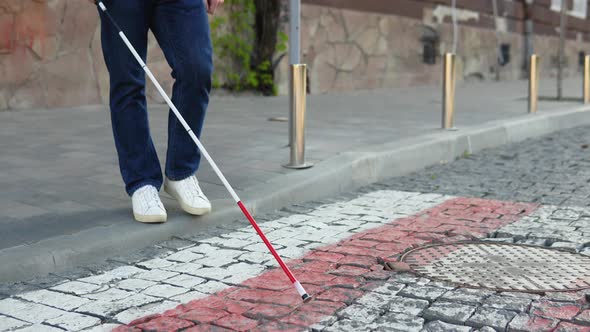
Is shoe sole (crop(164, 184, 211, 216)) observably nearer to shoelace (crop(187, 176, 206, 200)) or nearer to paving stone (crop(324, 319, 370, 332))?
shoelace (crop(187, 176, 206, 200))

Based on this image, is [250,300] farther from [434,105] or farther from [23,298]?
[434,105]

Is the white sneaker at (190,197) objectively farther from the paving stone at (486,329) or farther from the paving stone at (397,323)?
the paving stone at (486,329)

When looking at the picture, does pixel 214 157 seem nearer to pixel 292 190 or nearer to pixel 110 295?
pixel 292 190

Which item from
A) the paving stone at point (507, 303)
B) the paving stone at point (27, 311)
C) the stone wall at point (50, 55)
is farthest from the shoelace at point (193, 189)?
the stone wall at point (50, 55)

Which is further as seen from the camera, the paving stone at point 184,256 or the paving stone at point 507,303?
the paving stone at point 184,256

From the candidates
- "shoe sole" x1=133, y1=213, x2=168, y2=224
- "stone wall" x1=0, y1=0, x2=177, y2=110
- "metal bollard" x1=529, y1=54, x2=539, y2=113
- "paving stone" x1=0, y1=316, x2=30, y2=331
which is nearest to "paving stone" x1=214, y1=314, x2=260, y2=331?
"paving stone" x1=0, y1=316, x2=30, y2=331

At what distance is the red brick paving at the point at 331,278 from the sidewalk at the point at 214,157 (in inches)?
26.3

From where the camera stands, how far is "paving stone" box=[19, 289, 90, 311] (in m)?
2.35

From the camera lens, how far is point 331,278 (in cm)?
259

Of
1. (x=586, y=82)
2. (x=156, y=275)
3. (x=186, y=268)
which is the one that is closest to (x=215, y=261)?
(x=186, y=268)

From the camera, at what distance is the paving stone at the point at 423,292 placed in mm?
2385

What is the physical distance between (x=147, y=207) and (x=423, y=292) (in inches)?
51.4

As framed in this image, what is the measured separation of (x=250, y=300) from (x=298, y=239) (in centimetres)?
84

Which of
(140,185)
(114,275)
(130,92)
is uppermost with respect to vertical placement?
(130,92)
